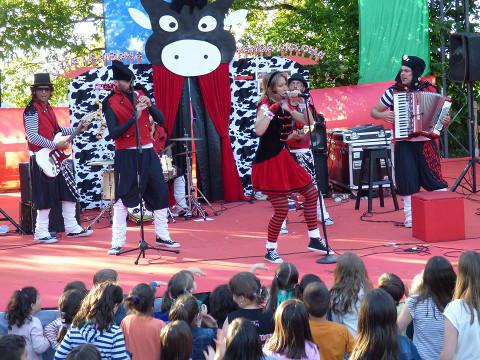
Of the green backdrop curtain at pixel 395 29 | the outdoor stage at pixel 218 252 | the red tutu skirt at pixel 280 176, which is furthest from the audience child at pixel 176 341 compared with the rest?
the green backdrop curtain at pixel 395 29

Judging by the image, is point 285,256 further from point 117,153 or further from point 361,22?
point 361,22

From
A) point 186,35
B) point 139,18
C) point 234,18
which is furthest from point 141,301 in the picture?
point 234,18

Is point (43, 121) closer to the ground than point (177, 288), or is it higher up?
higher up

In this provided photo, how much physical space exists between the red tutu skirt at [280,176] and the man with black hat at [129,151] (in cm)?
111

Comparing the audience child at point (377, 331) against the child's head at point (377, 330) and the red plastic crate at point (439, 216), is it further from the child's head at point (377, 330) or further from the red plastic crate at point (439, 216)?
the red plastic crate at point (439, 216)

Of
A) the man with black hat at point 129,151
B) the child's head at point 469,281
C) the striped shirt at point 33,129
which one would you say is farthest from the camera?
the striped shirt at point 33,129

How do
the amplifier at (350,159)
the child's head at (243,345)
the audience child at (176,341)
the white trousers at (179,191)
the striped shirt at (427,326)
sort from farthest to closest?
the amplifier at (350,159) < the white trousers at (179,191) < the striped shirt at (427,326) < the audience child at (176,341) < the child's head at (243,345)

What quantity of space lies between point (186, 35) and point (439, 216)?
4700 mm

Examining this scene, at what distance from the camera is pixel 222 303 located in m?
4.36

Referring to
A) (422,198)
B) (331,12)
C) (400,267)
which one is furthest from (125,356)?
(331,12)

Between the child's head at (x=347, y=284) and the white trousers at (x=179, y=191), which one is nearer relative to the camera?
the child's head at (x=347, y=284)

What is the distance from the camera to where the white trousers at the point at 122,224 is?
704cm

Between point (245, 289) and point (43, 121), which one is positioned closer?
point (245, 289)

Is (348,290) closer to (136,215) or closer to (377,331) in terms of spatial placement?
(377,331)
